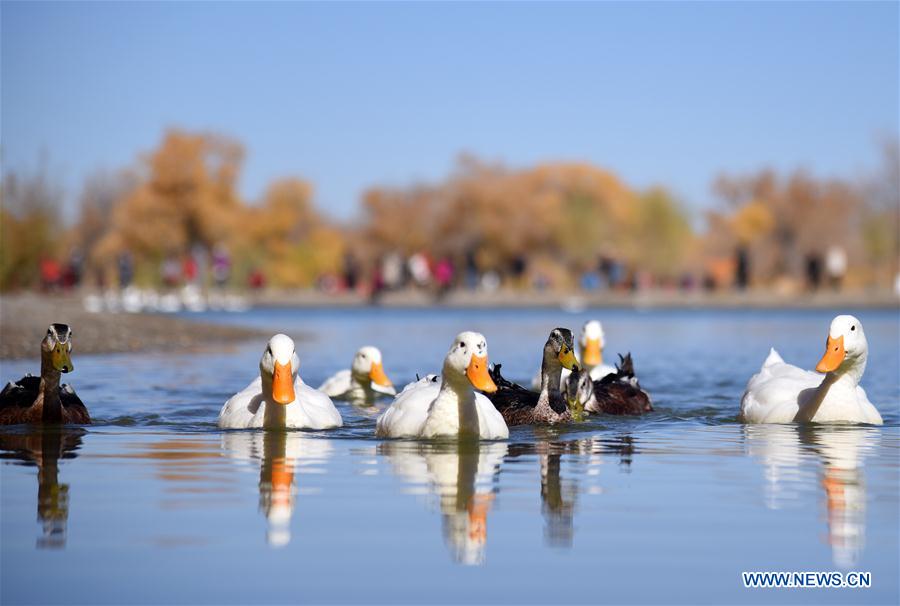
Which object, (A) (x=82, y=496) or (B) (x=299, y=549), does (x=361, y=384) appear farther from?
(B) (x=299, y=549)

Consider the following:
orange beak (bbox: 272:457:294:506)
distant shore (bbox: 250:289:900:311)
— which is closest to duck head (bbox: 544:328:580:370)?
orange beak (bbox: 272:457:294:506)

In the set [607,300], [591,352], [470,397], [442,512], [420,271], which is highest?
[420,271]

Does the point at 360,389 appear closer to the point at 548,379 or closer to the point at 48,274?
the point at 548,379

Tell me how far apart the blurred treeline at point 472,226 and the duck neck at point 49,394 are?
156 ft

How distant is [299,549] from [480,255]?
79485 millimetres

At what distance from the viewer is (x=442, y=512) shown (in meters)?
7.57

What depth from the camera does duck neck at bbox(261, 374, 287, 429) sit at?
11.5m

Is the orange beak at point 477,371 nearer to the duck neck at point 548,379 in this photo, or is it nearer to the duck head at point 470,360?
the duck head at point 470,360

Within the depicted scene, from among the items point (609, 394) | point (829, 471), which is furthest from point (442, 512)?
point (609, 394)

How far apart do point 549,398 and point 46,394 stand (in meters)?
4.00

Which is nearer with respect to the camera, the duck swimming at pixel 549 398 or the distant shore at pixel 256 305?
the duck swimming at pixel 549 398

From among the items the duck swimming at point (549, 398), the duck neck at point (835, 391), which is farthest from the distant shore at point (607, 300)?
the duck swimming at point (549, 398)

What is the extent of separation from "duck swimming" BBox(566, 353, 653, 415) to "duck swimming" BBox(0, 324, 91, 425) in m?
4.21

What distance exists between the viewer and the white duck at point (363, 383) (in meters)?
15.7
